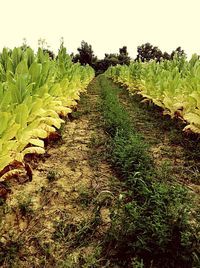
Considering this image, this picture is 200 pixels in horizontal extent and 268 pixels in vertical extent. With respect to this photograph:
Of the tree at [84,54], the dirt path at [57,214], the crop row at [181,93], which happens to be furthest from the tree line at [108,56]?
the dirt path at [57,214]

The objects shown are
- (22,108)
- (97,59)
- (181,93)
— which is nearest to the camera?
(22,108)

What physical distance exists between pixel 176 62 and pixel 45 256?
7.17 m

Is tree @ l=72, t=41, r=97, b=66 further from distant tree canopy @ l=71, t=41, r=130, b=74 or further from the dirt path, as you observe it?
the dirt path

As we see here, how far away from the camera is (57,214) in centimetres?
253

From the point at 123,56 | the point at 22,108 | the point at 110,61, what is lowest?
the point at 110,61

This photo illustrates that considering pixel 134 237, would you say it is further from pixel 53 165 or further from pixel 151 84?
pixel 151 84

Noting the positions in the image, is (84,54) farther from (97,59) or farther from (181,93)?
(181,93)

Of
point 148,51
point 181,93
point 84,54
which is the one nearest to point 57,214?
point 181,93

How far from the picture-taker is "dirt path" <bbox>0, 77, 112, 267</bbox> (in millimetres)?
2047

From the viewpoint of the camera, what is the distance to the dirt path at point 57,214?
205cm

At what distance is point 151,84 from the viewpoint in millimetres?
7625

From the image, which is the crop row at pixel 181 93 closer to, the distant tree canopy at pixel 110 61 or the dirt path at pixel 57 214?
the dirt path at pixel 57 214

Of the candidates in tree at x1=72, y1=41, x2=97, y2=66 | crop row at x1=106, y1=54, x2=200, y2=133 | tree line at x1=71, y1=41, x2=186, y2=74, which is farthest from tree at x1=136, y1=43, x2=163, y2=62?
crop row at x1=106, y1=54, x2=200, y2=133

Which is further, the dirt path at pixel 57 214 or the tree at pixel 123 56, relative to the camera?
the tree at pixel 123 56
